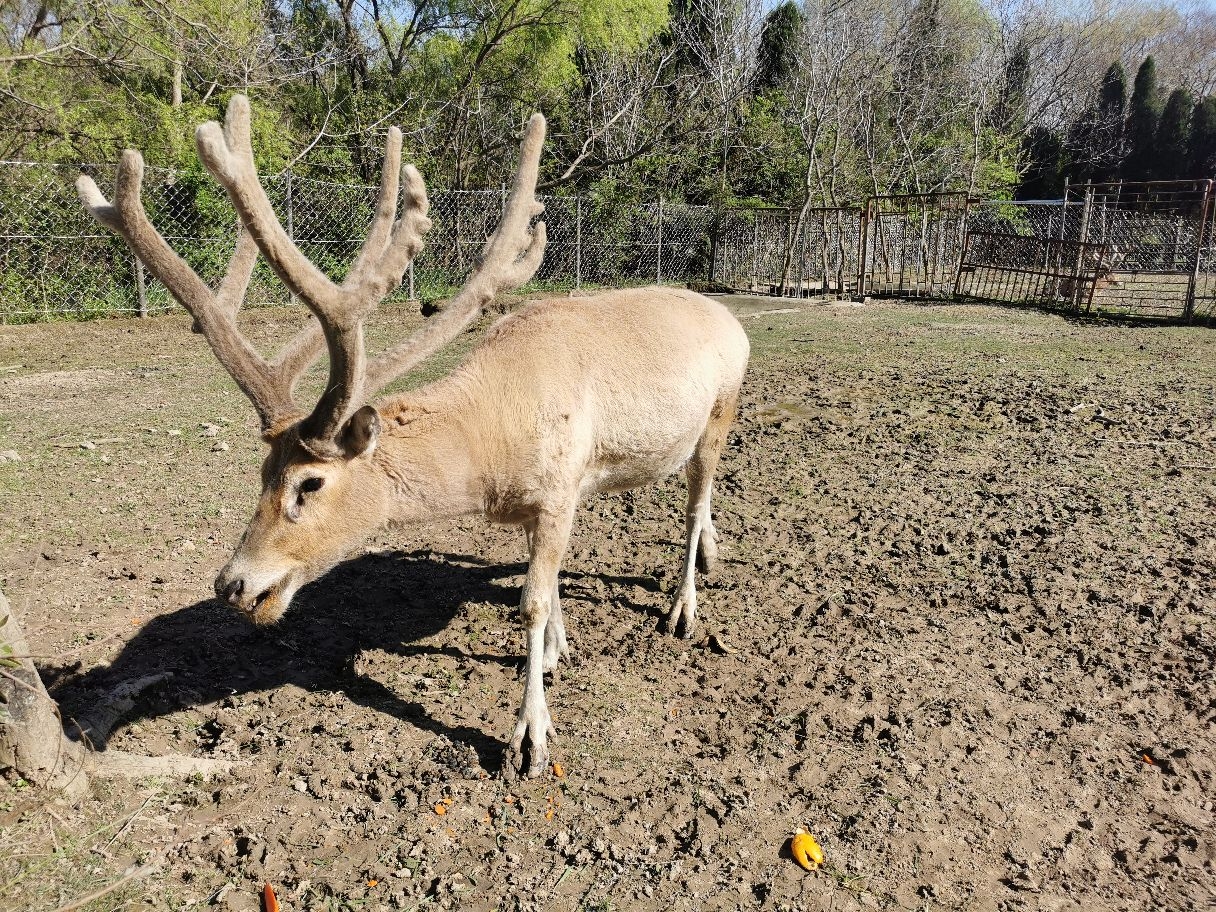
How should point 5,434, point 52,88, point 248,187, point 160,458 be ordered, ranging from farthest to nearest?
point 52,88
point 5,434
point 160,458
point 248,187

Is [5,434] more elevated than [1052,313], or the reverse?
[1052,313]

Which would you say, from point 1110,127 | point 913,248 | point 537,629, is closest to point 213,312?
point 537,629

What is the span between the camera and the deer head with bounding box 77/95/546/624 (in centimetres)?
324

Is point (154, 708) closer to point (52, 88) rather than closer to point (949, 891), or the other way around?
→ point (949, 891)

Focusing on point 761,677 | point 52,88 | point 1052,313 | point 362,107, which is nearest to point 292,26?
point 362,107

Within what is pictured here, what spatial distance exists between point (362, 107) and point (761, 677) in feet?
73.3

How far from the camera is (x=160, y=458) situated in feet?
24.3

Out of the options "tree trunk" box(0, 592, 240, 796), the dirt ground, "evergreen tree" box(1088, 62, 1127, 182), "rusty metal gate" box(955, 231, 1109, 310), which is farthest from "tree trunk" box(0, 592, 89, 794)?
"evergreen tree" box(1088, 62, 1127, 182)

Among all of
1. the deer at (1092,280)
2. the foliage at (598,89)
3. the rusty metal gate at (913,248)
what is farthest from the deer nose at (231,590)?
the rusty metal gate at (913,248)

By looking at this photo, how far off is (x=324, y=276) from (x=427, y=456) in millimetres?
890

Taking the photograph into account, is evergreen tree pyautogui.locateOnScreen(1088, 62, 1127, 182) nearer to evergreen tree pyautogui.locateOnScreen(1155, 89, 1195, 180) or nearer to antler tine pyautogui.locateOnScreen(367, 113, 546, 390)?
evergreen tree pyautogui.locateOnScreen(1155, 89, 1195, 180)

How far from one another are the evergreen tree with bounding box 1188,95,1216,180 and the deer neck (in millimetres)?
55030

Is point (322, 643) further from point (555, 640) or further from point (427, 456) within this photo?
point (427, 456)

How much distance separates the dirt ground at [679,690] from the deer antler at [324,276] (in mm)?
1540
